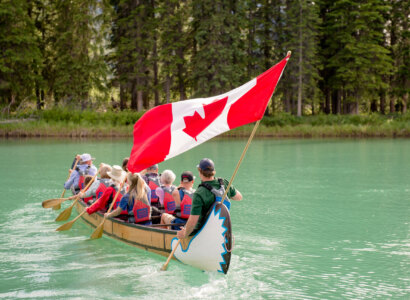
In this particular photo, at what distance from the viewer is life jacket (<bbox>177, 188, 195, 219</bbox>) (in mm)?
8430

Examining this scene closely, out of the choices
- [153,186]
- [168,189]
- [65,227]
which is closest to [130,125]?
[65,227]

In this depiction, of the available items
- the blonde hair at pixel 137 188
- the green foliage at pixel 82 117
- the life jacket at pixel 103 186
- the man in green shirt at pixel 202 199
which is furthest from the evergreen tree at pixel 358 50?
the man in green shirt at pixel 202 199

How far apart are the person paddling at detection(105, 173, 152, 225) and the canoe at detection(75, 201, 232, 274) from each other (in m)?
0.21

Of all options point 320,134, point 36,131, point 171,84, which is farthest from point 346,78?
point 36,131

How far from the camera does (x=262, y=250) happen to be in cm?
922

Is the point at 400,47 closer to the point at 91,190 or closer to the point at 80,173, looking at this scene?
the point at 80,173

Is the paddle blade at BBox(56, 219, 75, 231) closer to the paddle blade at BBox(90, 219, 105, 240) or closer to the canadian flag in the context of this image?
the paddle blade at BBox(90, 219, 105, 240)

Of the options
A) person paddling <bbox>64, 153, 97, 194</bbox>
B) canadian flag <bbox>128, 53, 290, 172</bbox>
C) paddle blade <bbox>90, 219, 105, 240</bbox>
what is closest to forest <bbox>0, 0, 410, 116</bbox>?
person paddling <bbox>64, 153, 97, 194</bbox>

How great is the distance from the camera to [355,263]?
8.47 meters

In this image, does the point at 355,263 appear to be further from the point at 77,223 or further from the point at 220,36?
the point at 220,36

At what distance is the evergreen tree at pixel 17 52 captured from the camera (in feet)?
148

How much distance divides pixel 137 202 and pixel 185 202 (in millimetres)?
1046

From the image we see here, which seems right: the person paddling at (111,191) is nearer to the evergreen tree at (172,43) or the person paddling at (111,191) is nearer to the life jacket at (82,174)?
the life jacket at (82,174)

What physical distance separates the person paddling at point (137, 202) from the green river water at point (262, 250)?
552mm
